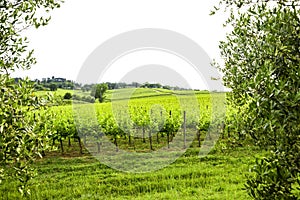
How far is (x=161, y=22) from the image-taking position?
13.3 meters

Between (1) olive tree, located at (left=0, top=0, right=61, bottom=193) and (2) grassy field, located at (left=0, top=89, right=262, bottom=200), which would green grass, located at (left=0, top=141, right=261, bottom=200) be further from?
(1) olive tree, located at (left=0, top=0, right=61, bottom=193)

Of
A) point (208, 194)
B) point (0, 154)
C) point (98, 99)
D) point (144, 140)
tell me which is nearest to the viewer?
point (0, 154)

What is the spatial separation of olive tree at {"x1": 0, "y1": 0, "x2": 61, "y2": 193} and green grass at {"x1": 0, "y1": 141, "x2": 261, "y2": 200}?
4.95 metres

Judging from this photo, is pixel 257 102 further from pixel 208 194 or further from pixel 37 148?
pixel 208 194

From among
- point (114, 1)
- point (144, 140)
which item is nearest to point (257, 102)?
point (114, 1)

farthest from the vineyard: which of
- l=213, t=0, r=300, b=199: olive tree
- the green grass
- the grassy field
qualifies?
l=213, t=0, r=300, b=199: olive tree

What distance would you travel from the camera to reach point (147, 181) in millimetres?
11461

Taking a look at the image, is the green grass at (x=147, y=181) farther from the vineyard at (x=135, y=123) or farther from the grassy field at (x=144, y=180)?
the vineyard at (x=135, y=123)

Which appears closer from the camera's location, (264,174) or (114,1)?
(264,174)

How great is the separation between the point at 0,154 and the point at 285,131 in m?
2.68

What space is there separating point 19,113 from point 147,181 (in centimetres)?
824

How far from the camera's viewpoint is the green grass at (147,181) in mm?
10211

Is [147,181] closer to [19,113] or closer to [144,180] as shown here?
[144,180]

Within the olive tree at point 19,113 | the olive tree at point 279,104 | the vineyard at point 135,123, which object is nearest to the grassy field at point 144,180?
the vineyard at point 135,123
